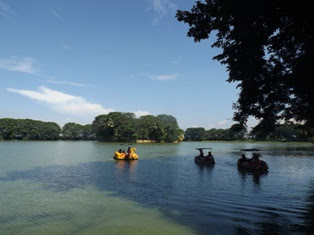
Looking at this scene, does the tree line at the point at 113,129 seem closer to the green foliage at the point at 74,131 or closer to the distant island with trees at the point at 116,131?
the distant island with trees at the point at 116,131

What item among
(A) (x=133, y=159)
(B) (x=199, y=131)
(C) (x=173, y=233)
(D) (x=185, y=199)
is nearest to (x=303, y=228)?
(C) (x=173, y=233)

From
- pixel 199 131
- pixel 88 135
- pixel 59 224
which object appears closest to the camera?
pixel 59 224

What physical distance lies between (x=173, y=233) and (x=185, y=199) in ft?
18.2

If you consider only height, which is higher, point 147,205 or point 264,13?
point 264,13

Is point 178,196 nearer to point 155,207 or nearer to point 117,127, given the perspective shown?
point 155,207

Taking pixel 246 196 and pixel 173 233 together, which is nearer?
pixel 173 233

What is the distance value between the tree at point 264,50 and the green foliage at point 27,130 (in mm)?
153982

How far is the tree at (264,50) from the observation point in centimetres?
932

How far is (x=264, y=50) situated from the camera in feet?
39.9

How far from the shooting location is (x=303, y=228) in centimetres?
1080

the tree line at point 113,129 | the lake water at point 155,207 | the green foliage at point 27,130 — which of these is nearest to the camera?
the lake water at point 155,207

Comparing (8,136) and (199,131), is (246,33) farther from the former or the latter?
(199,131)

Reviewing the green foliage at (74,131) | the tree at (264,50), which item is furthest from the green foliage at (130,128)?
the tree at (264,50)

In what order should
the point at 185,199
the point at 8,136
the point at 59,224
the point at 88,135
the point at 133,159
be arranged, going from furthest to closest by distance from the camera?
the point at 88,135 < the point at 8,136 < the point at 133,159 < the point at 185,199 < the point at 59,224
